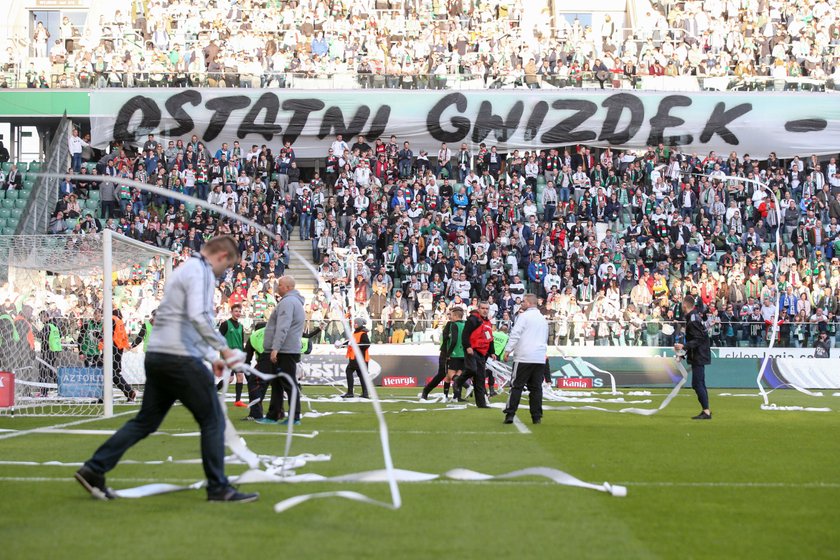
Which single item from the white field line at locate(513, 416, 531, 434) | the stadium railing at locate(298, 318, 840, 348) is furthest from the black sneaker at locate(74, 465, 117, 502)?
the stadium railing at locate(298, 318, 840, 348)

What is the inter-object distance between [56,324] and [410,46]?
80.9 ft

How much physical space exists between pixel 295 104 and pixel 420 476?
32366 millimetres

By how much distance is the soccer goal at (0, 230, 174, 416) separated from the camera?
20.6 meters

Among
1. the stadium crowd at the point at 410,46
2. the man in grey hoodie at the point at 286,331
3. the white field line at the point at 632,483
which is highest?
the stadium crowd at the point at 410,46

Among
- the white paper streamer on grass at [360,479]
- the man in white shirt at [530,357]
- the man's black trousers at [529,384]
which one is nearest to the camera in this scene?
the white paper streamer on grass at [360,479]

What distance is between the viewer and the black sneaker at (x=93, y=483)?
9070 millimetres

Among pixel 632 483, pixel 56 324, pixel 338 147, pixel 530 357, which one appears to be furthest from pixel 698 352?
pixel 338 147

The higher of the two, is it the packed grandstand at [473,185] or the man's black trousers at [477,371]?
the packed grandstand at [473,185]

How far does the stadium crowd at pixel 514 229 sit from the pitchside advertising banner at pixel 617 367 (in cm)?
33

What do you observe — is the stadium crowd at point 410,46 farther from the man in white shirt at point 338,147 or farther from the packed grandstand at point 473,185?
the man in white shirt at point 338,147

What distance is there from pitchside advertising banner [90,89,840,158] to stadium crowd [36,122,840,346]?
0.61 meters

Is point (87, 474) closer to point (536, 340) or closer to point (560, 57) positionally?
point (536, 340)

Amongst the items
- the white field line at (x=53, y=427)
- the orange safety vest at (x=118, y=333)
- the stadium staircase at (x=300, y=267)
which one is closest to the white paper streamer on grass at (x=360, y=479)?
the white field line at (x=53, y=427)

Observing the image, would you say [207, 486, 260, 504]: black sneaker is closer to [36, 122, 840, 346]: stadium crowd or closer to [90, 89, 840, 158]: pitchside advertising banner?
[36, 122, 840, 346]: stadium crowd
